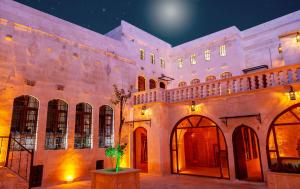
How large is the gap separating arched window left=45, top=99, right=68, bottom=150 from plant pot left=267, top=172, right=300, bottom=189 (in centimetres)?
922

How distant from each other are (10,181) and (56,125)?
4447 mm

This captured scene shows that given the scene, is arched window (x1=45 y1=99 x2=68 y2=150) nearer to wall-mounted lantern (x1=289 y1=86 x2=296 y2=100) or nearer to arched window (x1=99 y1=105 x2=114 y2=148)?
arched window (x1=99 y1=105 x2=114 y2=148)

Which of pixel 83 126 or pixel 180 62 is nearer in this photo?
pixel 83 126

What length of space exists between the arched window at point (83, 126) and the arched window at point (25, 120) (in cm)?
215

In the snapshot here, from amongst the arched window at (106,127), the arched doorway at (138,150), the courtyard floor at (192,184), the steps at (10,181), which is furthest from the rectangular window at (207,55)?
the steps at (10,181)

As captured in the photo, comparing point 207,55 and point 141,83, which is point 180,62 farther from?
point 141,83

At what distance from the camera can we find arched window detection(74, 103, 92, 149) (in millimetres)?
11789

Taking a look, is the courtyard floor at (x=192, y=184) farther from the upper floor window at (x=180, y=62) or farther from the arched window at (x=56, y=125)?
the upper floor window at (x=180, y=62)

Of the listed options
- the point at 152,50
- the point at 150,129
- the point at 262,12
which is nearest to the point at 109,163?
the point at 150,129

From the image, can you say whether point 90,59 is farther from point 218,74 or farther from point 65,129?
point 218,74

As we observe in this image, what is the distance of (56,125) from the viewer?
1099cm

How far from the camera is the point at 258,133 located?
9562 millimetres

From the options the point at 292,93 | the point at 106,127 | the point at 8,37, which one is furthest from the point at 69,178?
the point at 292,93

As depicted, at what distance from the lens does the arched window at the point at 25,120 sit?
31.7 feet
